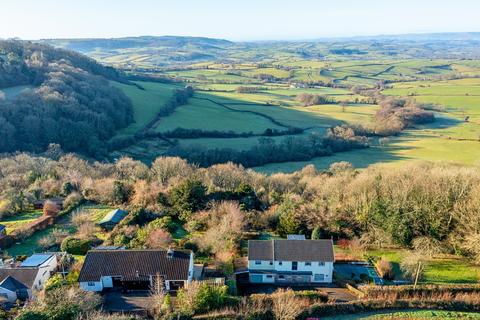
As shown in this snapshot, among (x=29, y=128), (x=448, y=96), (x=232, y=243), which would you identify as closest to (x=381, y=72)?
(x=448, y=96)

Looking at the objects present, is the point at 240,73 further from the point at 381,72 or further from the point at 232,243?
the point at 232,243

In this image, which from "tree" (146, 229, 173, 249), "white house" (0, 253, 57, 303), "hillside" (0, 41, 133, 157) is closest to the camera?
"white house" (0, 253, 57, 303)

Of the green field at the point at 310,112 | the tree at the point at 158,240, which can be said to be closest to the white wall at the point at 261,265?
the tree at the point at 158,240

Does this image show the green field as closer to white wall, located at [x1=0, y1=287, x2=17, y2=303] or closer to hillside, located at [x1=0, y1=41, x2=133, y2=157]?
hillside, located at [x1=0, y1=41, x2=133, y2=157]

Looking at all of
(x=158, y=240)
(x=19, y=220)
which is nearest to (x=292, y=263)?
(x=158, y=240)

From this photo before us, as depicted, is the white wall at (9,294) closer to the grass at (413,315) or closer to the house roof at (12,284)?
the house roof at (12,284)

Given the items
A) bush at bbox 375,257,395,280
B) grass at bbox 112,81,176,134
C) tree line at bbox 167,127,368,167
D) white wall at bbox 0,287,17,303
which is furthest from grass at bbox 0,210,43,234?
grass at bbox 112,81,176,134
